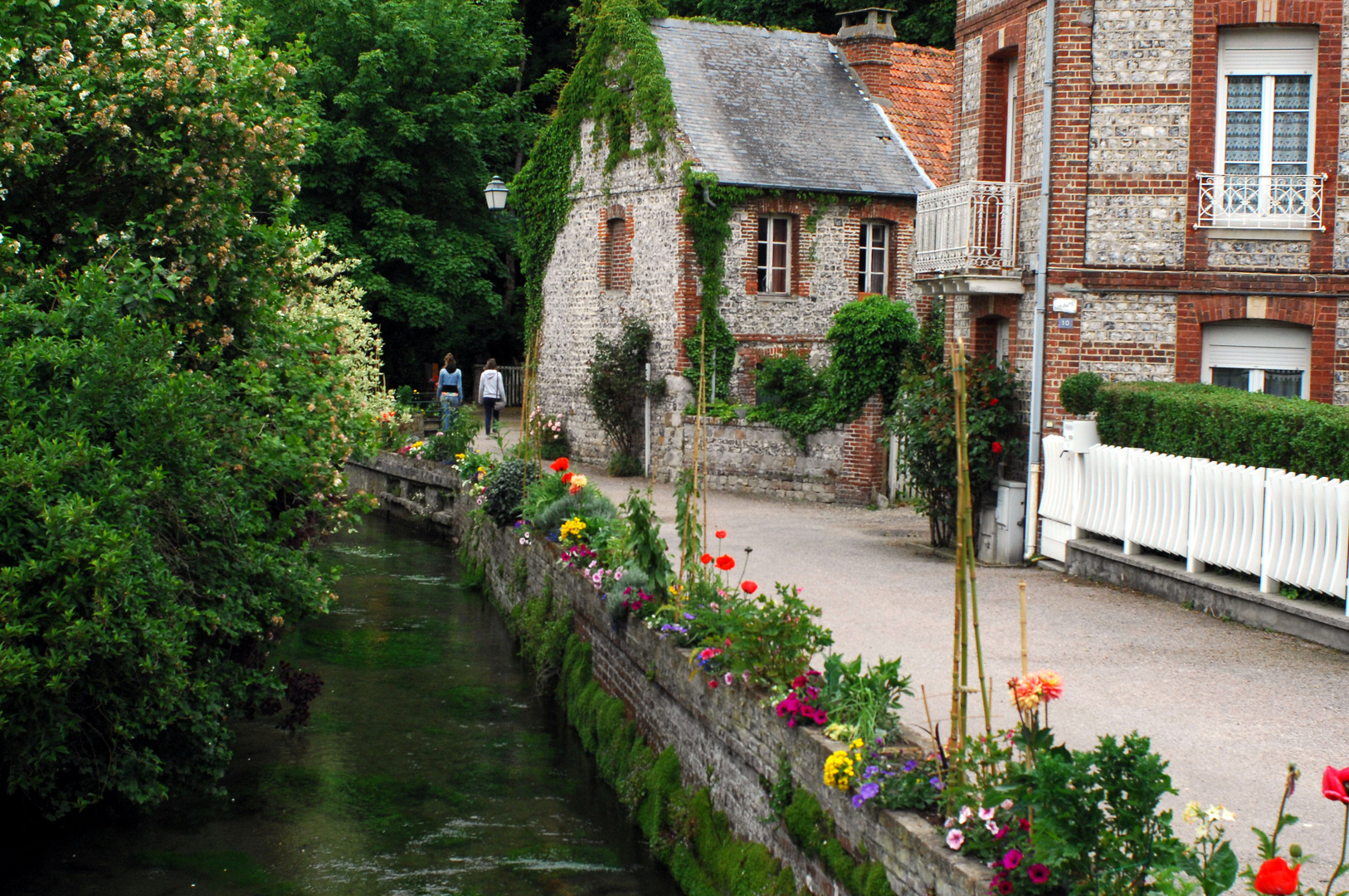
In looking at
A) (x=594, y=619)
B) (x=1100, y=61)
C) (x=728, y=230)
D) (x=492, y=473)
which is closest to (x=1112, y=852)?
(x=594, y=619)

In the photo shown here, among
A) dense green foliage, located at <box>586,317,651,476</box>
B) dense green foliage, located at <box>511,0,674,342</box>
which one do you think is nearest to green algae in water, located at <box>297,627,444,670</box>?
dense green foliage, located at <box>586,317,651,476</box>

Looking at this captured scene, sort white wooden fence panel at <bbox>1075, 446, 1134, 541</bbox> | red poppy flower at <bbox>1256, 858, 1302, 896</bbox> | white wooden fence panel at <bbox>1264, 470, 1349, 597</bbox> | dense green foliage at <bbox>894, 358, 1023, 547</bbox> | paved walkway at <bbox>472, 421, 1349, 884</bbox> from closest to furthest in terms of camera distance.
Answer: red poppy flower at <bbox>1256, 858, 1302, 896</bbox> < paved walkway at <bbox>472, 421, 1349, 884</bbox> < white wooden fence panel at <bbox>1264, 470, 1349, 597</bbox> < white wooden fence panel at <bbox>1075, 446, 1134, 541</bbox> < dense green foliage at <bbox>894, 358, 1023, 547</bbox>

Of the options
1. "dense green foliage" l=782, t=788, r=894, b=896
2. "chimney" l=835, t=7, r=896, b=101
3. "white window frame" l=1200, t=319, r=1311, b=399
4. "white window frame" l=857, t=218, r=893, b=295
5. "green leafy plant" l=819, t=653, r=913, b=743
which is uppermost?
"chimney" l=835, t=7, r=896, b=101

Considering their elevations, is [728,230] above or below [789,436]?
above

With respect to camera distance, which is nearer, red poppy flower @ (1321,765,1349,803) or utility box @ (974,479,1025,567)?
red poppy flower @ (1321,765,1349,803)

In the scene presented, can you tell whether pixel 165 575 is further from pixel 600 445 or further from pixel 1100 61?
pixel 600 445

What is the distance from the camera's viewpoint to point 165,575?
7.59 m

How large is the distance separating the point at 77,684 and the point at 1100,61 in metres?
10.9

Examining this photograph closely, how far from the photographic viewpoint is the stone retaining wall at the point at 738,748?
206 inches

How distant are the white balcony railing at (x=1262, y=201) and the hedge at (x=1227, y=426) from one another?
5.67 ft

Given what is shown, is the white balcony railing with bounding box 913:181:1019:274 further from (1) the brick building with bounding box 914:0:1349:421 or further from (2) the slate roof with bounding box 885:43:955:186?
(2) the slate roof with bounding box 885:43:955:186

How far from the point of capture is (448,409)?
24.0m

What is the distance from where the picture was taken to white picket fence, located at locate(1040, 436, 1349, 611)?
951 centimetres

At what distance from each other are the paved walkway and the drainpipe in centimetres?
71
